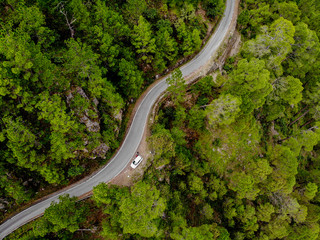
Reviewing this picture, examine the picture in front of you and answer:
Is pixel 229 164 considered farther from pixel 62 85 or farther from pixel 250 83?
pixel 62 85

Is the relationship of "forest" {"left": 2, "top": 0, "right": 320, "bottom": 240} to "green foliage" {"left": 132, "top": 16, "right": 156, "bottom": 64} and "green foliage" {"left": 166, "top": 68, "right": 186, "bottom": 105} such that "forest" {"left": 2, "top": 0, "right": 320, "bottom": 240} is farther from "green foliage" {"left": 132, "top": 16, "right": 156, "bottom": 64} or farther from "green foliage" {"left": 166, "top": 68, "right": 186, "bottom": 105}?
"green foliage" {"left": 132, "top": 16, "right": 156, "bottom": 64}

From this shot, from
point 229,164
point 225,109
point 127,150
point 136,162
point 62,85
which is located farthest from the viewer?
point 229,164

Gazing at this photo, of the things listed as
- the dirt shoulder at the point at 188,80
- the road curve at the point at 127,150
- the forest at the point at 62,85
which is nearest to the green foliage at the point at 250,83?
the dirt shoulder at the point at 188,80

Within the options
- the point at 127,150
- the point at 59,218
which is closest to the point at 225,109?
the point at 127,150

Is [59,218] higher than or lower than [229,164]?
higher

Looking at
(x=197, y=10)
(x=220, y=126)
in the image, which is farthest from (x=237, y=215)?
(x=197, y=10)

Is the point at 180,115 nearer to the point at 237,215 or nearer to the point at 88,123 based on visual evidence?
the point at 88,123

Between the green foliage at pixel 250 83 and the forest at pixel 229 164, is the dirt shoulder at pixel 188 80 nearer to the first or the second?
the forest at pixel 229 164
